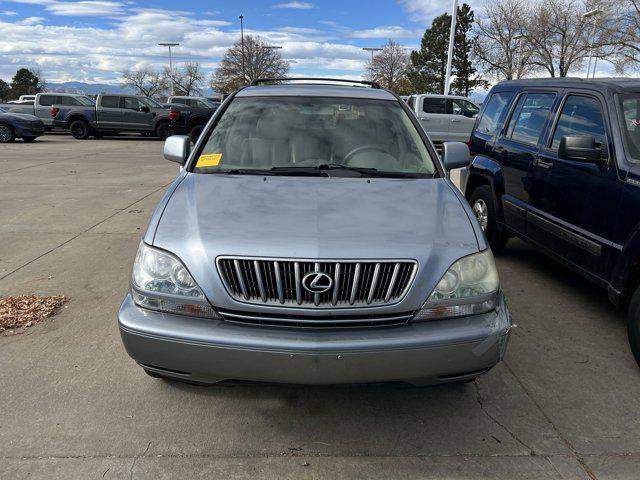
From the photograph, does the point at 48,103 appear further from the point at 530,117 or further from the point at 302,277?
the point at 302,277

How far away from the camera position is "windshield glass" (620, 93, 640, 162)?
364 cm

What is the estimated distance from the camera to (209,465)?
243cm

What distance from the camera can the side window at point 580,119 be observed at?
397 cm

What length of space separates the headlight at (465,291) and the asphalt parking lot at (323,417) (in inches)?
16.6

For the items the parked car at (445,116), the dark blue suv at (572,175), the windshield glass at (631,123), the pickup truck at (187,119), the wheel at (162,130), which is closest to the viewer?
the dark blue suv at (572,175)

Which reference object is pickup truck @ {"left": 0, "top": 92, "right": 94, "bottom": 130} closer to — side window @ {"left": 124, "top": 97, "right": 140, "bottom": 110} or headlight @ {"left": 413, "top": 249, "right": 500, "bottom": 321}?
side window @ {"left": 124, "top": 97, "right": 140, "bottom": 110}

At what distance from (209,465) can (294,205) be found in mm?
1321

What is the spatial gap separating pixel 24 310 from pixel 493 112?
4927mm

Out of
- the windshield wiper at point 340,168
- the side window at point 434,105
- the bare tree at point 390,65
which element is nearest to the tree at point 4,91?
the bare tree at point 390,65

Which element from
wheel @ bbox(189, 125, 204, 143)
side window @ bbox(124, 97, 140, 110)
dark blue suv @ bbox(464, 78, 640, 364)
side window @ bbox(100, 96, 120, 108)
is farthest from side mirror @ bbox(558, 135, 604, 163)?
side window @ bbox(100, 96, 120, 108)

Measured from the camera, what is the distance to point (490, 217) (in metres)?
5.60

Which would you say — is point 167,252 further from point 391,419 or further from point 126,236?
point 126,236

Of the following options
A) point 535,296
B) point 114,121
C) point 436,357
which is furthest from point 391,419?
point 114,121

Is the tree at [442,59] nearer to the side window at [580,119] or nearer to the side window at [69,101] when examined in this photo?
the side window at [69,101]
